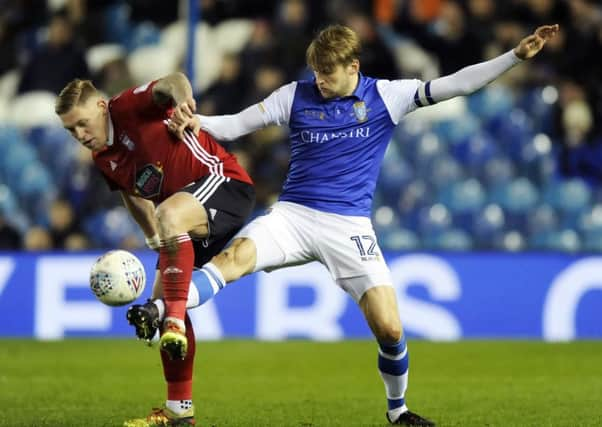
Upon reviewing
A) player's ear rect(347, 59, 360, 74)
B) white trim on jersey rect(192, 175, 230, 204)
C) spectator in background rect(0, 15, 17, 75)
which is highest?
spectator in background rect(0, 15, 17, 75)

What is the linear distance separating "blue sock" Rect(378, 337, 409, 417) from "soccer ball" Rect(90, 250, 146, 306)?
142cm

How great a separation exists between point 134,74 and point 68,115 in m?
8.41

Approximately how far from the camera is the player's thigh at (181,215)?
6.03 meters

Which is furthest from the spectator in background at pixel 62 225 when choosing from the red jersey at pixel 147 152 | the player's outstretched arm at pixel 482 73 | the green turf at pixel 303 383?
the player's outstretched arm at pixel 482 73

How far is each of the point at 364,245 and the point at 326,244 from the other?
0.20 m

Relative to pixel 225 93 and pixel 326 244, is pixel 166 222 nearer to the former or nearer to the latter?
pixel 326 244

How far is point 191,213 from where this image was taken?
6.18 metres

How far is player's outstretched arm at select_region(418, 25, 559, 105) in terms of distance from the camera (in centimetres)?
621

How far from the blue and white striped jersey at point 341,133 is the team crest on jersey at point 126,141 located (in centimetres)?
76

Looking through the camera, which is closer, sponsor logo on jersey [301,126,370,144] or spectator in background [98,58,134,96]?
sponsor logo on jersey [301,126,370,144]

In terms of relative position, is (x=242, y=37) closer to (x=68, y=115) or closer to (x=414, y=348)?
(x=414, y=348)

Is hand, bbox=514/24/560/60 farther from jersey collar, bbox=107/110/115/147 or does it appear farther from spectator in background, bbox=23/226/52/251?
spectator in background, bbox=23/226/52/251

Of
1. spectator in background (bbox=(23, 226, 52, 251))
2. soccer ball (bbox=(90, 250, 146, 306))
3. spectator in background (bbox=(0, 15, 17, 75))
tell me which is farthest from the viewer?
spectator in background (bbox=(0, 15, 17, 75))

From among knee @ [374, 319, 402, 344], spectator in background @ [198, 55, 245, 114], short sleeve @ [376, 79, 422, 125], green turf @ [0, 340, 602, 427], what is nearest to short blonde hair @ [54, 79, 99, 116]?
short sleeve @ [376, 79, 422, 125]
